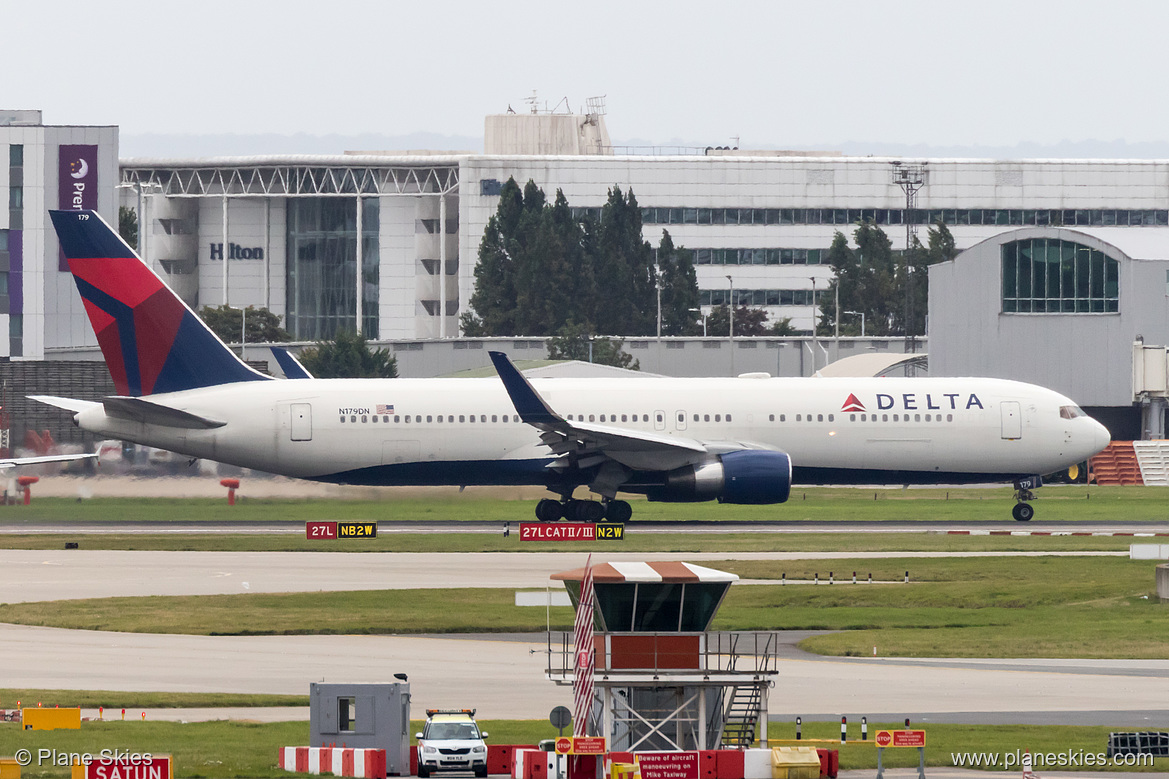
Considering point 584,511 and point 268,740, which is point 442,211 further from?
point 268,740

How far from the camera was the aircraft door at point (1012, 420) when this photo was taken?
55812 millimetres

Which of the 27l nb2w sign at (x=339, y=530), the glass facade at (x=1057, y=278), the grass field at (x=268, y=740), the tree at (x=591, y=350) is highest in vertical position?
the glass facade at (x=1057, y=278)

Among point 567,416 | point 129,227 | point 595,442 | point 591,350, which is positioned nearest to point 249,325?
point 129,227

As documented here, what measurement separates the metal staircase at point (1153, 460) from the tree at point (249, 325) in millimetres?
84650

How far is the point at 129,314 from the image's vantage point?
177 ft

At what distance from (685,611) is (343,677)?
7.87m

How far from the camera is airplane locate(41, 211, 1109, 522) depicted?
54.0 meters

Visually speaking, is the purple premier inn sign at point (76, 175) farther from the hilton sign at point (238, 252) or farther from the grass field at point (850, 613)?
the grass field at point (850, 613)

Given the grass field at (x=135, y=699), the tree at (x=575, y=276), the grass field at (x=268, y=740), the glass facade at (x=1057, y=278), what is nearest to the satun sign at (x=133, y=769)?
the grass field at (x=268, y=740)

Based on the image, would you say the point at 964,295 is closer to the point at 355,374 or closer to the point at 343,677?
the point at 355,374

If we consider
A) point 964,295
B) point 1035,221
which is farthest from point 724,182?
point 964,295

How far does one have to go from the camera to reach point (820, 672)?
28766 millimetres

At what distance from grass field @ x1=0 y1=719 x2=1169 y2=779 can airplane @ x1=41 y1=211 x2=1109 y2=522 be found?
29871mm

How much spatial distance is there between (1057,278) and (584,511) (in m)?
45.0
